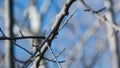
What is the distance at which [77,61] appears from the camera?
8.25 metres

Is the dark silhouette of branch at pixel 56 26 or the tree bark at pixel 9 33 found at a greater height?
the dark silhouette of branch at pixel 56 26

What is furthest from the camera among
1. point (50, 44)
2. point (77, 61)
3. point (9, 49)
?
point (77, 61)

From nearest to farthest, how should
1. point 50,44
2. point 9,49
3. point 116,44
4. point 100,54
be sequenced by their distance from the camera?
point 50,44 → point 9,49 → point 116,44 → point 100,54

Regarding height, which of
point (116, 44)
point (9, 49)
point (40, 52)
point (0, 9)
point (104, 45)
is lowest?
point (104, 45)

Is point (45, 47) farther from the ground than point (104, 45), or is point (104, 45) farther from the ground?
point (45, 47)

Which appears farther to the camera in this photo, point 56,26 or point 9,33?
point 9,33

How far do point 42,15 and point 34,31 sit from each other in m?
0.30

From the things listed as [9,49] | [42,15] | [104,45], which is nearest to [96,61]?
[104,45]

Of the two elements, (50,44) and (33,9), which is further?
(33,9)

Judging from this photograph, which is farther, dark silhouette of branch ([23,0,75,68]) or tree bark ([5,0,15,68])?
tree bark ([5,0,15,68])

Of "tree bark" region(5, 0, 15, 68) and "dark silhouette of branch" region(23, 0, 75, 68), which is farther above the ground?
"dark silhouette of branch" region(23, 0, 75, 68)

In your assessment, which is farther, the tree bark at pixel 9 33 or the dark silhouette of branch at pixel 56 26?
the tree bark at pixel 9 33

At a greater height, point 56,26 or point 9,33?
point 56,26

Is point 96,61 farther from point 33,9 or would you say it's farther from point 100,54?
point 33,9
